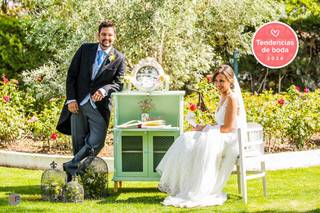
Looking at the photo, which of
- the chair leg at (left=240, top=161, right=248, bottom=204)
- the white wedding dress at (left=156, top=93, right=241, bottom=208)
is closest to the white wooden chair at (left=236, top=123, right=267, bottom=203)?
the chair leg at (left=240, top=161, right=248, bottom=204)

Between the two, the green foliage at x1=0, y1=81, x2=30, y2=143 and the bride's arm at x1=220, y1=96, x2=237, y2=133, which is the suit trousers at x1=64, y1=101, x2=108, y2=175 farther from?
the green foliage at x1=0, y1=81, x2=30, y2=143

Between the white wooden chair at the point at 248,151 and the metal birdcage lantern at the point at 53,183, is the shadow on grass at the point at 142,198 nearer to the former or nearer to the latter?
the white wooden chair at the point at 248,151

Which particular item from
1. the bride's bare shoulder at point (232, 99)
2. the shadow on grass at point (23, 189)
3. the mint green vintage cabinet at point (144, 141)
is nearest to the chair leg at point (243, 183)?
the bride's bare shoulder at point (232, 99)

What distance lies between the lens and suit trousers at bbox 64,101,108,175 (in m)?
7.02

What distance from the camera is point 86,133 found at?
7.30 m

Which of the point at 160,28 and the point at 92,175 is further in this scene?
the point at 160,28

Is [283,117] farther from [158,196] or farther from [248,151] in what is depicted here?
[158,196]

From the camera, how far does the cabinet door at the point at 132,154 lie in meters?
7.41

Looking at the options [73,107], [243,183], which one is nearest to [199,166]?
[243,183]

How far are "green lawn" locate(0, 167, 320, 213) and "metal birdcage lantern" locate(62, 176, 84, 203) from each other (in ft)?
0.27

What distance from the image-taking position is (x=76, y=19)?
10703 millimetres

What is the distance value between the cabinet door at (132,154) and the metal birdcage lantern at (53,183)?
842 millimetres

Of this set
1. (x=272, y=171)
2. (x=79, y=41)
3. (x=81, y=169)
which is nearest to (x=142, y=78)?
(x=81, y=169)

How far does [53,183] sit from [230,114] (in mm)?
1796
